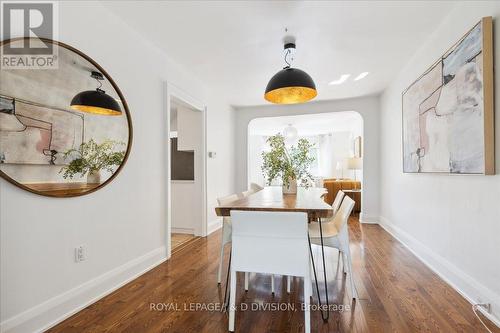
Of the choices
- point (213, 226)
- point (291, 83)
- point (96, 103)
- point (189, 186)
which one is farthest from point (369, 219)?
point (96, 103)

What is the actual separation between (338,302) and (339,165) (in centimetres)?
702

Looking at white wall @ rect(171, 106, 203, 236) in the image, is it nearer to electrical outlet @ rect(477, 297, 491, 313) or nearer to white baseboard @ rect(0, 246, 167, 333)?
white baseboard @ rect(0, 246, 167, 333)

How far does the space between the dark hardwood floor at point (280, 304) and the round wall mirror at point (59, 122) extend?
1.00m

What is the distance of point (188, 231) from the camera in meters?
4.19

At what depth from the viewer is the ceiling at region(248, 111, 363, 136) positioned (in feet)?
22.5

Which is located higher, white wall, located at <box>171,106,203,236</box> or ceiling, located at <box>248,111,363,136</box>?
ceiling, located at <box>248,111,363,136</box>

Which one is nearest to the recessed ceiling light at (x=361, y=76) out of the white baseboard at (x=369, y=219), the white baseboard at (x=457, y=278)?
the white baseboard at (x=457, y=278)

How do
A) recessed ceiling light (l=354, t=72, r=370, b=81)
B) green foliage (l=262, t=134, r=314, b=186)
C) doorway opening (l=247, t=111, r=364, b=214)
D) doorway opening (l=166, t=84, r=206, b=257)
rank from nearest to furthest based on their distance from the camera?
green foliage (l=262, t=134, r=314, b=186)
recessed ceiling light (l=354, t=72, r=370, b=81)
doorway opening (l=166, t=84, r=206, b=257)
doorway opening (l=247, t=111, r=364, b=214)

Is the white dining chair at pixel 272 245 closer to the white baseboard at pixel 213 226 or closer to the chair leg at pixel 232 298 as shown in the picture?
the chair leg at pixel 232 298

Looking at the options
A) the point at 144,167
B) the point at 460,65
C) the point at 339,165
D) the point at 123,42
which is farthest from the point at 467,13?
the point at 339,165

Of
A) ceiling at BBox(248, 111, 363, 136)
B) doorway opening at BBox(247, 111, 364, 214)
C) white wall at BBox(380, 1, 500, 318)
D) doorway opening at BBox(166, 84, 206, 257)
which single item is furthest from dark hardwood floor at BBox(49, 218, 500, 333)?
doorway opening at BBox(247, 111, 364, 214)

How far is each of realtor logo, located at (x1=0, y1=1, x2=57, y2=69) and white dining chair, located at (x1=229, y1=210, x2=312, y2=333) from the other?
1.69 m

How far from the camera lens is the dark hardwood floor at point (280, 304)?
1.69 meters

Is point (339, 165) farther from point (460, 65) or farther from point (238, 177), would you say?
point (460, 65)
